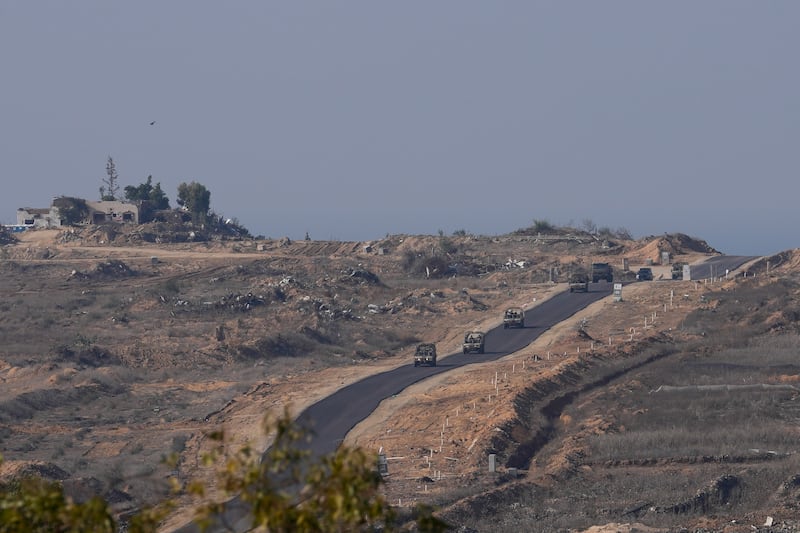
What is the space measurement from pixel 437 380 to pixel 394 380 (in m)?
1.89

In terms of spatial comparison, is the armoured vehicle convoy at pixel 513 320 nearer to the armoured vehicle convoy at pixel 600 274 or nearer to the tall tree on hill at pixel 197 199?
the armoured vehicle convoy at pixel 600 274

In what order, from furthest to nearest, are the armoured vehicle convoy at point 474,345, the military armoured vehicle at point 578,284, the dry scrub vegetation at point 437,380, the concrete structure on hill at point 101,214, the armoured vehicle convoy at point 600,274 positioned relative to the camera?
the concrete structure on hill at point 101,214 → the armoured vehicle convoy at point 600,274 → the military armoured vehicle at point 578,284 → the armoured vehicle convoy at point 474,345 → the dry scrub vegetation at point 437,380

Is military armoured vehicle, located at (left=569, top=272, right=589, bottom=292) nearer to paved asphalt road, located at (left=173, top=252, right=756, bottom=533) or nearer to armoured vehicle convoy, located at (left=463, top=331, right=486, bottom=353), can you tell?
paved asphalt road, located at (left=173, top=252, right=756, bottom=533)

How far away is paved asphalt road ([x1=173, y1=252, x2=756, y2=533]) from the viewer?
3603cm

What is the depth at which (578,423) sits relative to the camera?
1560 inches

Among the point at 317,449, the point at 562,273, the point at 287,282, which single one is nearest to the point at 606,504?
the point at 317,449

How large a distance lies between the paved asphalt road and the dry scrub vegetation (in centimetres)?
91

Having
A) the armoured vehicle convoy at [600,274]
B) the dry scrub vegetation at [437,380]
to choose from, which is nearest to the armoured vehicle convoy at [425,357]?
the dry scrub vegetation at [437,380]

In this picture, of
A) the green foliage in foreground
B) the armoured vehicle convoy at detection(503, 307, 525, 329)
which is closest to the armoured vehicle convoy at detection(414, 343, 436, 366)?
the armoured vehicle convoy at detection(503, 307, 525, 329)

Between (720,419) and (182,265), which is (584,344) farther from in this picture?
(182,265)

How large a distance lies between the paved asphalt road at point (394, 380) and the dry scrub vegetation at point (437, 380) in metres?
0.91

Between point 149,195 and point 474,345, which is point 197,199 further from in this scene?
point 474,345

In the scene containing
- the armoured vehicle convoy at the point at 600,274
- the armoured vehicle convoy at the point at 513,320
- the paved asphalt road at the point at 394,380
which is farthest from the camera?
the armoured vehicle convoy at the point at 600,274

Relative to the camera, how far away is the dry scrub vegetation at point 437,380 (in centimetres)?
2986
